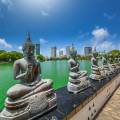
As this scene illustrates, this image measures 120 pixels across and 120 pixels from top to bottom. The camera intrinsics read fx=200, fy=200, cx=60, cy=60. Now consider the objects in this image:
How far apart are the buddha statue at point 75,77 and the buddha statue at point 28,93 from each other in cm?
207

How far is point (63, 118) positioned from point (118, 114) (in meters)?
3.18

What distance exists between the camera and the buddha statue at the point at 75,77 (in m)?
7.48

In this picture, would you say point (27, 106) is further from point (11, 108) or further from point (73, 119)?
point (73, 119)

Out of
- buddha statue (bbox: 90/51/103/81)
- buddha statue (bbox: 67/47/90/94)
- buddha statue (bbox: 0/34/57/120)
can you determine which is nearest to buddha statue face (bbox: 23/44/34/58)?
buddha statue (bbox: 0/34/57/120)

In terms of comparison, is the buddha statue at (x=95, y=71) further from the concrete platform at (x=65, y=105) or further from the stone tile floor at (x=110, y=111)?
the concrete platform at (x=65, y=105)

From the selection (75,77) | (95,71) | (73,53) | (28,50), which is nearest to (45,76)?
(95,71)

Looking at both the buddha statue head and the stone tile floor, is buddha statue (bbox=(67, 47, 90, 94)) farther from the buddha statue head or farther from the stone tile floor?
the buddha statue head

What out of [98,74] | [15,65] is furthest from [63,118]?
[98,74]

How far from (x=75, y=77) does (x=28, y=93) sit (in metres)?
3.08

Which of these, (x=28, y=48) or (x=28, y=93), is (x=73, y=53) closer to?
(x=28, y=48)

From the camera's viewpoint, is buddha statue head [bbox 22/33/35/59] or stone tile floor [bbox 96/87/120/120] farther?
stone tile floor [bbox 96/87/120/120]

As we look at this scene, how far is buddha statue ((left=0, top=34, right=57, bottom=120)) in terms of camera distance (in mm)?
4449

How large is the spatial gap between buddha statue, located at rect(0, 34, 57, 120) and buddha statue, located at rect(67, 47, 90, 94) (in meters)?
2.07

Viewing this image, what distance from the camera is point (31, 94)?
4.84m
